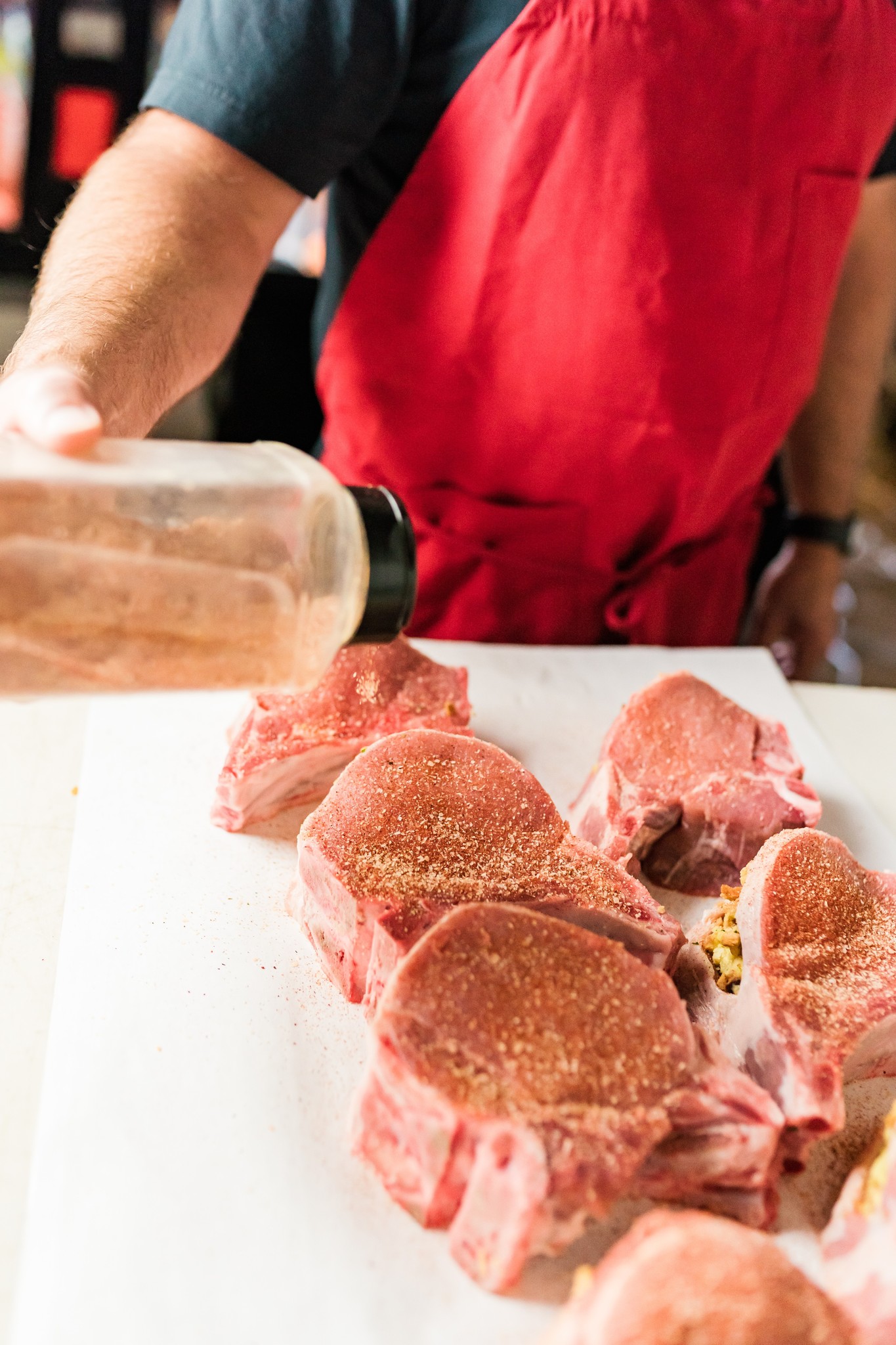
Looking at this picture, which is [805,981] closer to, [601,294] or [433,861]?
[433,861]

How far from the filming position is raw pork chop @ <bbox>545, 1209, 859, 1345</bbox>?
1.13 meters

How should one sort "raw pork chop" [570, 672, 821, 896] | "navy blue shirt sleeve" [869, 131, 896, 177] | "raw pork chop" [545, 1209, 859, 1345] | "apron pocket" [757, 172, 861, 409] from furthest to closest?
"navy blue shirt sleeve" [869, 131, 896, 177], "apron pocket" [757, 172, 861, 409], "raw pork chop" [570, 672, 821, 896], "raw pork chop" [545, 1209, 859, 1345]

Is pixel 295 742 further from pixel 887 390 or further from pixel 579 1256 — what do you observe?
pixel 887 390

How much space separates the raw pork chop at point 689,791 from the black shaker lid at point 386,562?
0.67 metres

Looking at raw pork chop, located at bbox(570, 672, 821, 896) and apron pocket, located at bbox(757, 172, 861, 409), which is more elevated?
apron pocket, located at bbox(757, 172, 861, 409)

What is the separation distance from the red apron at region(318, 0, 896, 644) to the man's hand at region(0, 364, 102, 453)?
3.46 feet

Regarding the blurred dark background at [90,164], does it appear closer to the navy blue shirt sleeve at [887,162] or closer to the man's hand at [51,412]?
the navy blue shirt sleeve at [887,162]

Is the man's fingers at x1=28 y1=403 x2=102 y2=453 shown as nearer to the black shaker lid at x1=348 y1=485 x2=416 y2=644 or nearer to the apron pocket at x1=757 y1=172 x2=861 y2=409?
the black shaker lid at x1=348 y1=485 x2=416 y2=644

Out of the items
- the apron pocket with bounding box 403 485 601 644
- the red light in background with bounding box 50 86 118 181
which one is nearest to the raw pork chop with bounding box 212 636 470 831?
the apron pocket with bounding box 403 485 601 644

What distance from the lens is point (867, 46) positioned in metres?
2.15

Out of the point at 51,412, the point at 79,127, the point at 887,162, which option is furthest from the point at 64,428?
the point at 79,127

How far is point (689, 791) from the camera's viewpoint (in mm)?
1934

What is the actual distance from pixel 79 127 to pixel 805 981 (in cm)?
362

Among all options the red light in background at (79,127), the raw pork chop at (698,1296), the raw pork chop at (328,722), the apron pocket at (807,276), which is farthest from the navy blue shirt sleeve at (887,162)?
the red light in background at (79,127)
